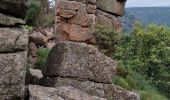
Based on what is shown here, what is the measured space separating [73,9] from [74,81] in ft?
47.1

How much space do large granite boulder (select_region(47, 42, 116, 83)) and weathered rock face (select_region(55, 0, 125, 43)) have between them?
13189 millimetres

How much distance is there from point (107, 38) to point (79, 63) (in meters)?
12.1

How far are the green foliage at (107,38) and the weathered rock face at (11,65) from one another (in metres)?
13.4

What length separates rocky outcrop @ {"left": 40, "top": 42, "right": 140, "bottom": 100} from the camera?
15.4 m

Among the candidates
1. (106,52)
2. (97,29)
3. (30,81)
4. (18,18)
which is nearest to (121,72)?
(106,52)

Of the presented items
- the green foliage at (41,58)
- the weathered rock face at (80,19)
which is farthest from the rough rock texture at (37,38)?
the weathered rock face at (80,19)

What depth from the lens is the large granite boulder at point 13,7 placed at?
46.0ft

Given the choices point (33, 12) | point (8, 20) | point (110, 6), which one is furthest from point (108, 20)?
point (8, 20)

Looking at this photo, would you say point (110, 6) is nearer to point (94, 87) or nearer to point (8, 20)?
point (94, 87)

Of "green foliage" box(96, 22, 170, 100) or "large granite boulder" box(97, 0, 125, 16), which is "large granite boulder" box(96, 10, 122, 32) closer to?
"large granite boulder" box(97, 0, 125, 16)

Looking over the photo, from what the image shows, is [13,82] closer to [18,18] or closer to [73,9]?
[18,18]

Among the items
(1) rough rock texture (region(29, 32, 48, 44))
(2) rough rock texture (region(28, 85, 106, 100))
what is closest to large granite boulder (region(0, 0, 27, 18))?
(2) rough rock texture (region(28, 85, 106, 100))

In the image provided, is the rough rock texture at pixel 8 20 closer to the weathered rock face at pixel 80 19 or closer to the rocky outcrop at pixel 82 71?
the rocky outcrop at pixel 82 71

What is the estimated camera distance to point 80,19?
96.6 ft
